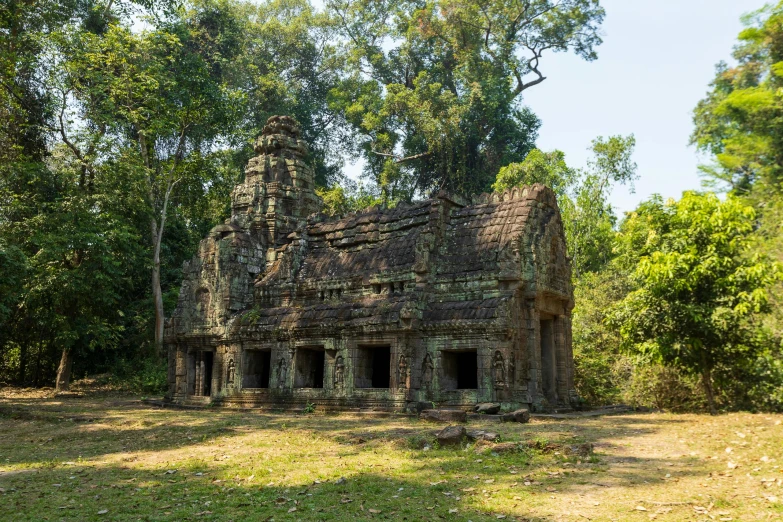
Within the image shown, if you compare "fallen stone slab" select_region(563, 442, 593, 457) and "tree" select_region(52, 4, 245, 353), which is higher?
"tree" select_region(52, 4, 245, 353)

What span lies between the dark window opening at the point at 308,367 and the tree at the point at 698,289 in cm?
812

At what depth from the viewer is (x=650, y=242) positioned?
50.1 feet

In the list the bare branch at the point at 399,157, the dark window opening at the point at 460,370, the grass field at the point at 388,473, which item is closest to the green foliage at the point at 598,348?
the dark window opening at the point at 460,370

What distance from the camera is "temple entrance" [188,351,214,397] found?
2005 centimetres

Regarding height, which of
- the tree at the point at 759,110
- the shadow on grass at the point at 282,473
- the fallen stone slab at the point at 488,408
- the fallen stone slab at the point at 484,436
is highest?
the tree at the point at 759,110

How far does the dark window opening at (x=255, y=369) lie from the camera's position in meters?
18.8

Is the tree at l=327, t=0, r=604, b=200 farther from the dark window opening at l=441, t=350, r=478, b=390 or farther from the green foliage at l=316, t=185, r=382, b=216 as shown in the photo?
the dark window opening at l=441, t=350, r=478, b=390

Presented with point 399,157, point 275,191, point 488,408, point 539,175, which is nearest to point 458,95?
point 399,157

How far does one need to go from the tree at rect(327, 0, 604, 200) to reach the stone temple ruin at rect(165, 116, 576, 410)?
17491 millimetres

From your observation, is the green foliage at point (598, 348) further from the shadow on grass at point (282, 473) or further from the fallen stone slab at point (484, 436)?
the fallen stone slab at point (484, 436)

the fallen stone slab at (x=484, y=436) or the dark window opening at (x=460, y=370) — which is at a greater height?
the dark window opening at (x=460, y=370)

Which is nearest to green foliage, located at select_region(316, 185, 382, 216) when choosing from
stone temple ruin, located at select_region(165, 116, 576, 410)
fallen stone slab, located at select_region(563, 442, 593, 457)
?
stone temple ruin, located at select_region(165, 116, 576, 410)

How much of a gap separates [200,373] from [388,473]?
12.9 meters

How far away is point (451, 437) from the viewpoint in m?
10.1
